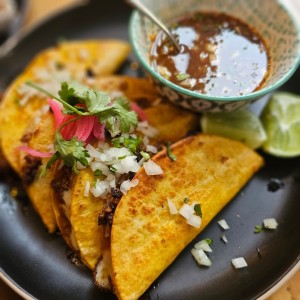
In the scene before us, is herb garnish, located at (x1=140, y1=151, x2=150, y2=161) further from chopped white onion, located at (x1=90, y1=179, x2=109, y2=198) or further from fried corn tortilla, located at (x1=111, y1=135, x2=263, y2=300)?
chopped white onion, located at (x1=90, y1=179, x2=109, y2=198)

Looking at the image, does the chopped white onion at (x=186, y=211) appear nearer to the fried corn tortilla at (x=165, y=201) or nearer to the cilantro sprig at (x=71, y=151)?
the fried corn tortilla at (x=165, y=201)

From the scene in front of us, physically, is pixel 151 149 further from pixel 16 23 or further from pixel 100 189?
pixel 16 23

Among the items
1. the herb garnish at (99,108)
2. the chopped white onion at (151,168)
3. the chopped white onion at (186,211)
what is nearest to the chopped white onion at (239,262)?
the chopped white onion at (186,211)

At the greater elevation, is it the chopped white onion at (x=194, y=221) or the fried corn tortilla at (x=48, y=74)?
the chopped white onion at (x=194, y=221)

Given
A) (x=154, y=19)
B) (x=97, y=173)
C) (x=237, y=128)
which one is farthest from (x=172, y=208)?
(x=154, y=19)

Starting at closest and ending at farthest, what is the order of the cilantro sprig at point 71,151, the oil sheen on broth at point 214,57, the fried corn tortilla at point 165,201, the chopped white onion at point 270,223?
the fried corn tortilla at point 165,201 → the cilantro sprig at point 71,151 → the chopped white onion at point 270,223 → the oil sheen on broth at point 214,57
